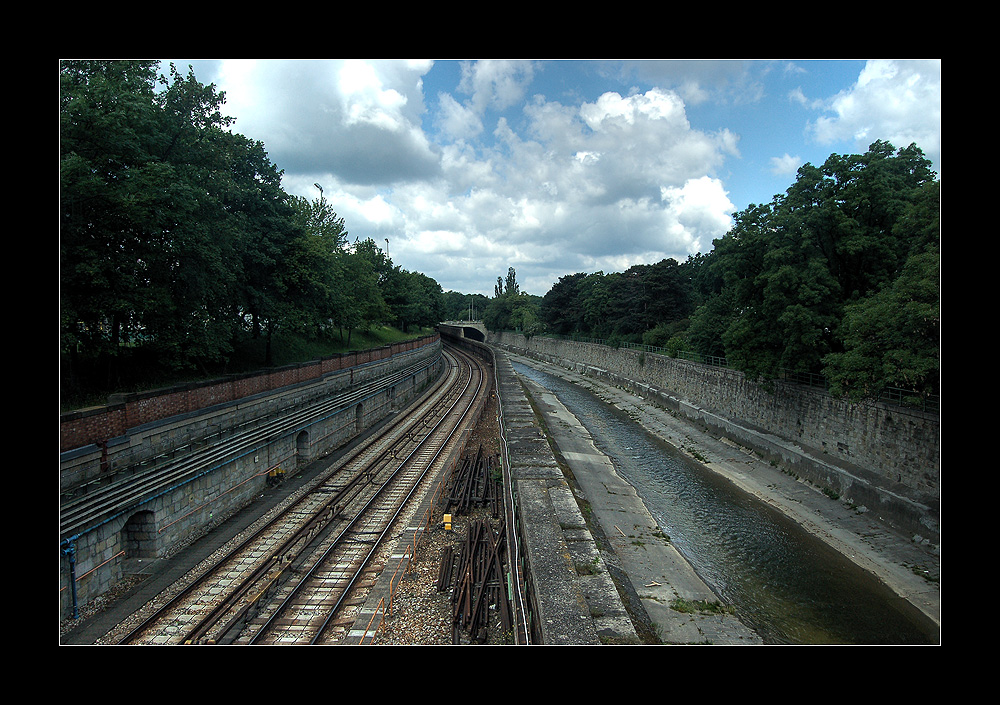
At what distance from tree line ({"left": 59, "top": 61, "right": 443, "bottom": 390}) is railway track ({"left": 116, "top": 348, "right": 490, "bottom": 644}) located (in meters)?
6.78

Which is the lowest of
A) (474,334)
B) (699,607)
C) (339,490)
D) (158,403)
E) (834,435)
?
(699,607)

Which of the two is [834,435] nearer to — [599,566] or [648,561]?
[648,561]

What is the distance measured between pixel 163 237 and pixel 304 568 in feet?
34.2

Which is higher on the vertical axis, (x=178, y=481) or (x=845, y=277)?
(x=845, y=277)

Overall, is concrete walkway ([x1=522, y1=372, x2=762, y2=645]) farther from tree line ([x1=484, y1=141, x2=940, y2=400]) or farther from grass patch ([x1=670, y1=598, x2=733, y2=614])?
tree line ([x1=484, y1=141, x2=940, y2=400])

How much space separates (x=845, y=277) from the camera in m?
17.7

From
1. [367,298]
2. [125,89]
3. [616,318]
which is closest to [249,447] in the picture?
[125,89]

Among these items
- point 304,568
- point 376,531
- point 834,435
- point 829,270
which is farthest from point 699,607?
point 829,270

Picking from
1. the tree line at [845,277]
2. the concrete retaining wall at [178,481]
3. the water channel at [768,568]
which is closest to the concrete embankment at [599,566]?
the water channel at [768,568]

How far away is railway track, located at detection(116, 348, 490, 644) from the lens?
27.8ft

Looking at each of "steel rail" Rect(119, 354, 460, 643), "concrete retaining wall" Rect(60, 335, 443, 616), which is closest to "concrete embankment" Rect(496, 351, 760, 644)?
"steel rail" Rect(119, 354, 460, 643)

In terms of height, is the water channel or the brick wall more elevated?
the brick wall

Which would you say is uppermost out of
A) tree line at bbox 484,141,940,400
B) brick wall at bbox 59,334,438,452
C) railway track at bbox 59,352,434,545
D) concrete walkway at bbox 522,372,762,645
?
tree line at bbox 484,141,940,400
